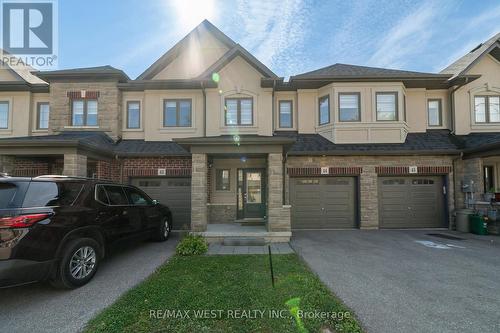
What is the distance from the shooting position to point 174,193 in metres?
9.84

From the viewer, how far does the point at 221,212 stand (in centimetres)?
1011

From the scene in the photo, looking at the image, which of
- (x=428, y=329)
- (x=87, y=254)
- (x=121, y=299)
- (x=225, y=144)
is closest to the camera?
(x=428, y=329)

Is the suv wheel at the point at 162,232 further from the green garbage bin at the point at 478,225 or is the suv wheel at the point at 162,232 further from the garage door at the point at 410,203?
the green garbage bin at the point at 478,225

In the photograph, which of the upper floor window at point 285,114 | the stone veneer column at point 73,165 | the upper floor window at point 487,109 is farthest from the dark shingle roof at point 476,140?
the stone veneer column at point 73,165

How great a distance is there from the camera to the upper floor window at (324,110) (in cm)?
1042

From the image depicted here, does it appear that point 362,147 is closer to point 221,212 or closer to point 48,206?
point 221,212

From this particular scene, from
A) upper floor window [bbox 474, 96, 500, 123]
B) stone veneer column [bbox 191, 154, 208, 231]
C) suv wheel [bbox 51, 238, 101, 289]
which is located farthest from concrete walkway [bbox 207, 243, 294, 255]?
upper floor window [bbox 474, 96, 500, 123]

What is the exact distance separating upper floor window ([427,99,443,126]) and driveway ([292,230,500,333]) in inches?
204

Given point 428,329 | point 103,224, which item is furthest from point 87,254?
point 428,329

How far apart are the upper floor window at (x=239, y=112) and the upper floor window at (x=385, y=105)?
5424mm

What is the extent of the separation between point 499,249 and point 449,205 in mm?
3101

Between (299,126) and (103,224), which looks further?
(299,126)

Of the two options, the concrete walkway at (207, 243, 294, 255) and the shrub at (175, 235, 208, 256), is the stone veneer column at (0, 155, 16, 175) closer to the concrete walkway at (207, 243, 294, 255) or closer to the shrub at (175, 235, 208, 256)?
the shrub at (175, 235, 208, 256)

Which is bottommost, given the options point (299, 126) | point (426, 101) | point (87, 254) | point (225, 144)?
point (87, 254)
